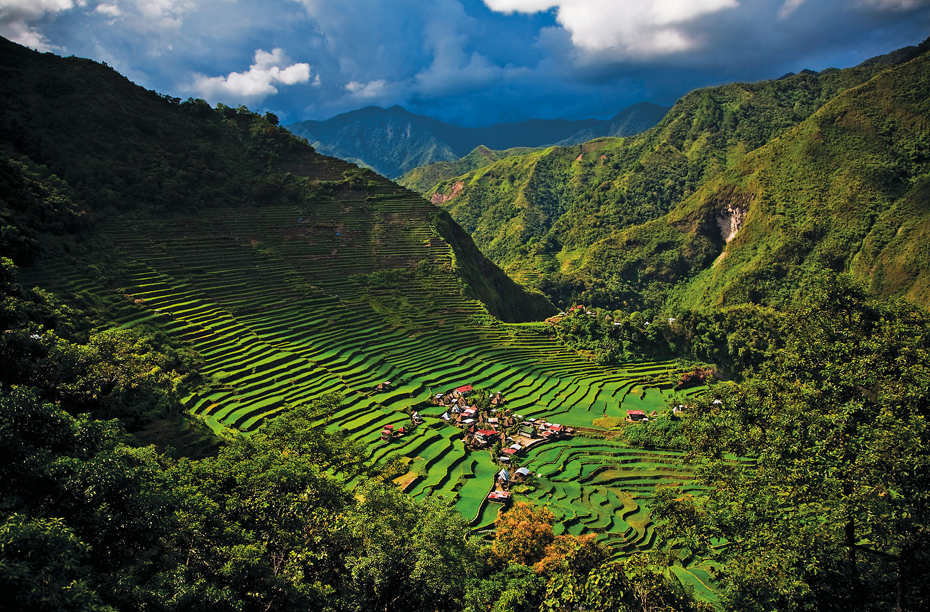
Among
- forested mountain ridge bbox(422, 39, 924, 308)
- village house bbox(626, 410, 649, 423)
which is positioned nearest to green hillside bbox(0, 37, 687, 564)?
village house bbox(626, 410, 649, 423)

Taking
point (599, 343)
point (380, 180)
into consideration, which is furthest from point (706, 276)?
point (380, 180)

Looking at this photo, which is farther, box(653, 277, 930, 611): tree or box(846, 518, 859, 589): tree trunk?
box(846, 518, 859, 589): tree trunk

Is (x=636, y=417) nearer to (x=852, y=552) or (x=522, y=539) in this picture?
(x=522, y=539)

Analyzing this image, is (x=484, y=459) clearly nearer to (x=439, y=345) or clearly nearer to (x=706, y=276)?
(x=439, y=345)

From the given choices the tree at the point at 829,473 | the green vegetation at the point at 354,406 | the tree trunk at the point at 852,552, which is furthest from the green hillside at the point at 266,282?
the tree trunk at the point at 852,552

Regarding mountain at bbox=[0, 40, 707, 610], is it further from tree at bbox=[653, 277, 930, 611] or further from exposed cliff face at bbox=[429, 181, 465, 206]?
exposed cliff face at bbox=[429, 181, 465, 206]

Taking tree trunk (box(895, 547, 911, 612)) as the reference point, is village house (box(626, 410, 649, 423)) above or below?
below

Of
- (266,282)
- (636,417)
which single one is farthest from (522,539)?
(266,282)
